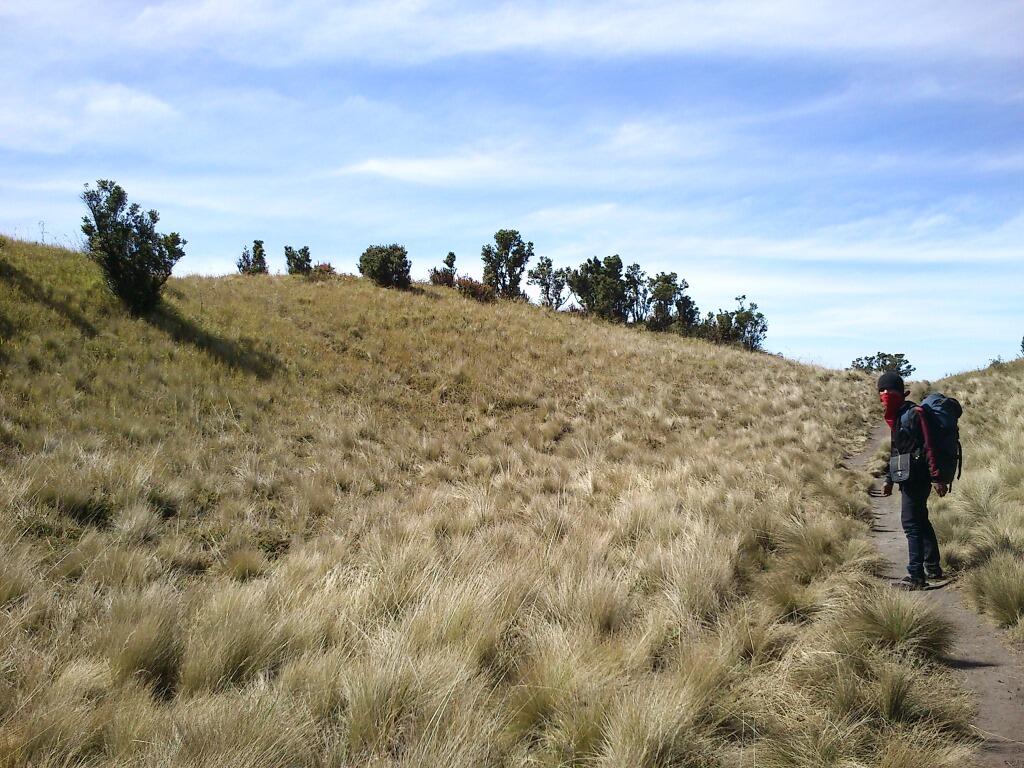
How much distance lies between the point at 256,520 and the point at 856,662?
22.6ft

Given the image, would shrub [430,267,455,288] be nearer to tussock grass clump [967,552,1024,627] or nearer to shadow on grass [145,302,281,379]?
shadow on grass [145,302,281,379]

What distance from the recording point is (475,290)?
88.3ft

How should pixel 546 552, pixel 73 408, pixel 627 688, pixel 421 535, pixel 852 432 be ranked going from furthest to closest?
1. pixel 852 432
2. pixel 73 408
3. pixel 421 535
4. pixel 546 552
5. pixel 627 688

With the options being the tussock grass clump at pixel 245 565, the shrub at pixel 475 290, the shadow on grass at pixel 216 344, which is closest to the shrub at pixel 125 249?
the shadow on grass at pixel 216 344

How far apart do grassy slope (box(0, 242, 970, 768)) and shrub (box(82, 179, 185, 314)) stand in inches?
23.7

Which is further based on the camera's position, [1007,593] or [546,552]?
[546,552]

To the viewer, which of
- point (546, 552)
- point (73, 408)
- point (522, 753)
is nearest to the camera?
point (522, 753)

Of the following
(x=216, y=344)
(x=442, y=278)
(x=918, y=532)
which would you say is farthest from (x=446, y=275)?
(x=918, y=532)

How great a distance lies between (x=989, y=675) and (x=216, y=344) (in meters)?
14.7

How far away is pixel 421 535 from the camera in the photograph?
6.63 metres

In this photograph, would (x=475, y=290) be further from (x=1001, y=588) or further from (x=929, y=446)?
(x=1001, y=588)

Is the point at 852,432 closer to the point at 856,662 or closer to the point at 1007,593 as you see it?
the point at 1007,593

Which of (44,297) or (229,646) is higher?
(44,297)

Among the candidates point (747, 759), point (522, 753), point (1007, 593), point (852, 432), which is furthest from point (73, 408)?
point (852, 432)
